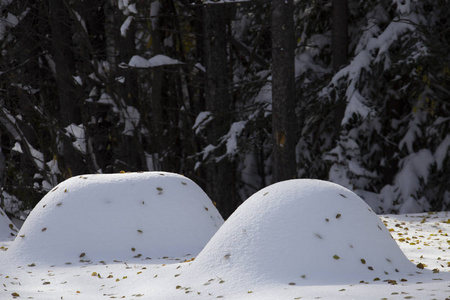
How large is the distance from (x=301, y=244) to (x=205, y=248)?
1.06m

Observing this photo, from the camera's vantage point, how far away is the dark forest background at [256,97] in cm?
1180

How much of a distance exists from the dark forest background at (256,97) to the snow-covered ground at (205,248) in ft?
11.1

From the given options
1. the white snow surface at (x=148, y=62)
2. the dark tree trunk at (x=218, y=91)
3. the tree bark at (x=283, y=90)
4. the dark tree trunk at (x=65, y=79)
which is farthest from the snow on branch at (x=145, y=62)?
the tree bark at (x=283, y=90)

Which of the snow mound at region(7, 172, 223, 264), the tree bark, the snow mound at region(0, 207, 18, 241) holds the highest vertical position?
the tree bark

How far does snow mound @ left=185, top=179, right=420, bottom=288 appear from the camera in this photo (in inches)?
223

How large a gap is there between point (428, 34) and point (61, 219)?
25.8 ft

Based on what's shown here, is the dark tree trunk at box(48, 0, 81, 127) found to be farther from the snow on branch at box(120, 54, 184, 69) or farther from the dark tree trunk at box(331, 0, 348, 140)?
the dark tree trunk at box(331, 0, 348, 140)

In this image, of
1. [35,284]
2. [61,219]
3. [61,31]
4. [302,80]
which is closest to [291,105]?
[302,80]

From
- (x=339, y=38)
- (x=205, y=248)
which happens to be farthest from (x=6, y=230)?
(x=339, y=38)

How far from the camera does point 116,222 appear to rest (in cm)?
780

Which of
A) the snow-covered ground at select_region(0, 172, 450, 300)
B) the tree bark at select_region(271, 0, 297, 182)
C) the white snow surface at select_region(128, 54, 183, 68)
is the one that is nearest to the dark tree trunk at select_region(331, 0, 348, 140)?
the tree bark at select_region(271, 0, 297, 182)

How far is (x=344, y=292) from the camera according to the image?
5035 millimetres

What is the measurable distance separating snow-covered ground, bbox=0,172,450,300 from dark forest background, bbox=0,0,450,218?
11.1 ft

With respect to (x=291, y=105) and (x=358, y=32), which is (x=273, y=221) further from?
(x=358, y=32)
